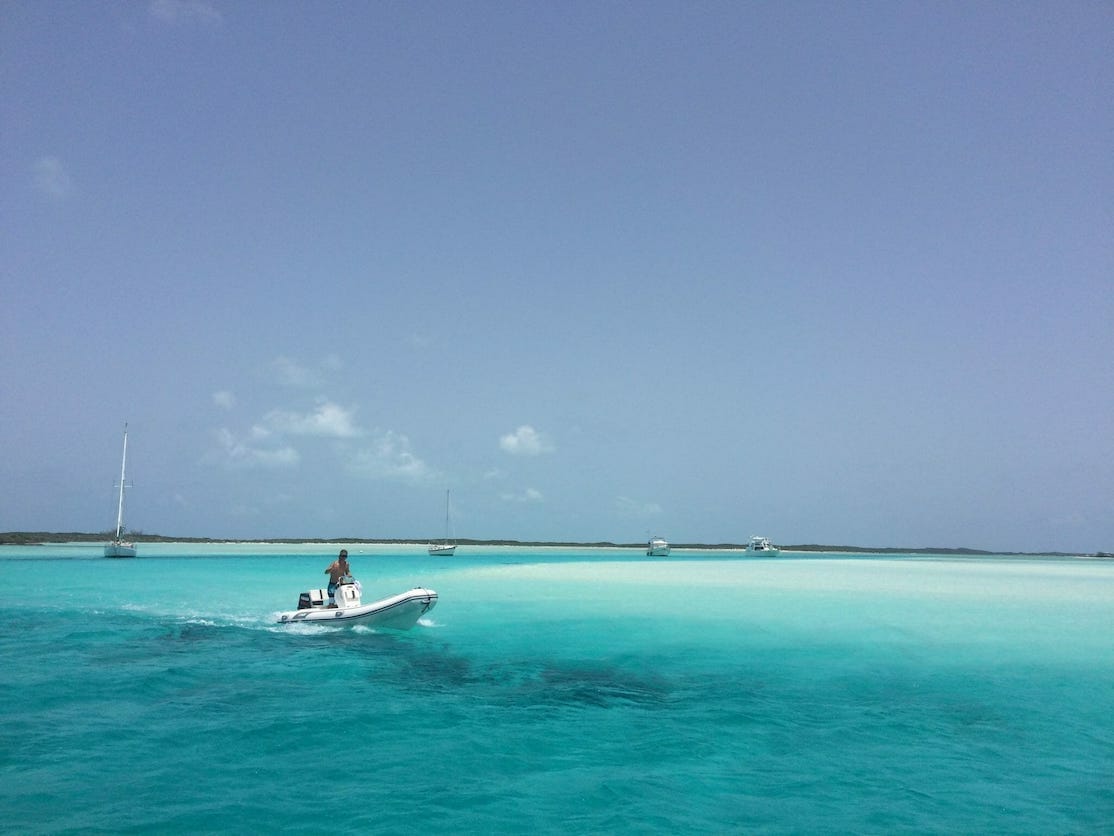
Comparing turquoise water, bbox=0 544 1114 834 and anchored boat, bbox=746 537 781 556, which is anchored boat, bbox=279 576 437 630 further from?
anchored boat, bbox=746 537 781 556

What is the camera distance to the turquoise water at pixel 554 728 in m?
8.46

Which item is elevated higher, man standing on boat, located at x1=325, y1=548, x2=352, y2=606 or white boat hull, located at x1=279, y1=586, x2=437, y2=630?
man standing on boat, located at x1=325, y1=548, x2=352, y2=606

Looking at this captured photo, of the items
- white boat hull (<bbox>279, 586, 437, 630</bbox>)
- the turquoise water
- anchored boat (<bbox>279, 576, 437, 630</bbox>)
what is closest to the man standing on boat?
anchored boat (<bbox>279, 576, 437, 630</bbox>)

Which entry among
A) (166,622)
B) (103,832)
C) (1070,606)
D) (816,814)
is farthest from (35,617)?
(1070,606)

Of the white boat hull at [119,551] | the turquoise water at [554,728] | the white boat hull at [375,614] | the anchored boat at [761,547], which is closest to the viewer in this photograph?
the turquoise water at [554,728]

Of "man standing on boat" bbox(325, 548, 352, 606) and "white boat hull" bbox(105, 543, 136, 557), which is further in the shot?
"white boat hull" bbox(105, 543, 136, 557)

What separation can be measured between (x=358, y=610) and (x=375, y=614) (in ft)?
1.66

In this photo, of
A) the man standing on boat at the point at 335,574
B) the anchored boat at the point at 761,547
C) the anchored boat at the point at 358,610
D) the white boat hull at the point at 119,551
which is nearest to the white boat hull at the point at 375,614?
the anchored boat at the point at 358,610

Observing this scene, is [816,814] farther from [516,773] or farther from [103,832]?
[103,832]

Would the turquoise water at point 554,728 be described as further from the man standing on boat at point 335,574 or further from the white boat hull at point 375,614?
the man standing on boat at point 335,574

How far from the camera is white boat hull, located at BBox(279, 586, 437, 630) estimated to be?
22000 millimetres

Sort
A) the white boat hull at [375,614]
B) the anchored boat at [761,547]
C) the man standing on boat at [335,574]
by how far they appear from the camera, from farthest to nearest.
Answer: the anchored boat at [761,547]
the man standing on boat at [335,574]
the white boat hull at [375,614]

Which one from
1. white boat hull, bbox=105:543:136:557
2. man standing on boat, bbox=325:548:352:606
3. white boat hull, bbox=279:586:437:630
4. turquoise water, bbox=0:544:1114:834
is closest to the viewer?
turquoise water, bbox=0:544:1114:834

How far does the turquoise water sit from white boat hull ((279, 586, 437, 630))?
52 cm
